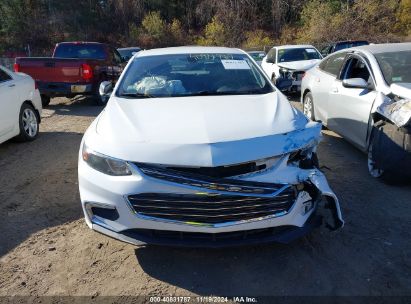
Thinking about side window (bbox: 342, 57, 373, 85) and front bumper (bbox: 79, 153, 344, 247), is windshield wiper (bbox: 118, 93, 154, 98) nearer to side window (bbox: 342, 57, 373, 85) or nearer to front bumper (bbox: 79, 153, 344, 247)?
front bumper (bbox: 79, 153, 344, 247)

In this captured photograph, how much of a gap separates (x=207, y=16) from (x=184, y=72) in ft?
124

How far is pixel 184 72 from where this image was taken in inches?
182

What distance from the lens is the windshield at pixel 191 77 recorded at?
14.1 ft

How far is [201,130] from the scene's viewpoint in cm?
315

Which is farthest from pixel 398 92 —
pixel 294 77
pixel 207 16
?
pixel 207 16

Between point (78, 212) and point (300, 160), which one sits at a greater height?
point (300, 160)

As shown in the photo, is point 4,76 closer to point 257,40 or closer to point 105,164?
A: point 105,164

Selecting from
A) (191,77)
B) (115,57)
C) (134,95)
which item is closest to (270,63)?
(115,57)

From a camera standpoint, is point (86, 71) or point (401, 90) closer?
point (401, 90)

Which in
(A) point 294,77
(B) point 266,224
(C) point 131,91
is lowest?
(A) point 294,77

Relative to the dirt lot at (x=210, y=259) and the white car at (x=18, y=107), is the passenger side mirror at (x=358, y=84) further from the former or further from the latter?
the white car at (x=18, y=107)

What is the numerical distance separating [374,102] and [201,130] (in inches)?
105

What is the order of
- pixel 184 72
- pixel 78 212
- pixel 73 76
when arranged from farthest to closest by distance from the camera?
pixel 73 76, pixel 184 72, pixel 78 212

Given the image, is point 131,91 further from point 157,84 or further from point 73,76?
point 73,76
